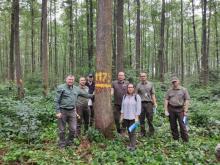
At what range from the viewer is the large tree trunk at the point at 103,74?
8.80 meters

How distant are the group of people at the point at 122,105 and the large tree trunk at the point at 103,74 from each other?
0.42m

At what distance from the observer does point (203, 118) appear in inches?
482

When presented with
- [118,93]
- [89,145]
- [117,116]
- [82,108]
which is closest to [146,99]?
[118,93]

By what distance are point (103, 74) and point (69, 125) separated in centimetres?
163

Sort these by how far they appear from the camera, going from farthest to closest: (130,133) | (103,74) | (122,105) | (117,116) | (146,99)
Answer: (146,99) → (117,116) → (103,74) → (122,105) → (130,133)

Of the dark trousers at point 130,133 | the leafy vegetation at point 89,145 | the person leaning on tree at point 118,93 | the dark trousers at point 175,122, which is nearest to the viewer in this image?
the leafy vegetation at point 89,145

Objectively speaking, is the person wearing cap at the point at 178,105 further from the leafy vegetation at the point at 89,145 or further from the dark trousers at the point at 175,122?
the leafy vegetation at the point at 89,145

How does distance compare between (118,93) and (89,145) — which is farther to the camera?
(118,93)

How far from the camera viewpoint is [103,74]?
8773 mm

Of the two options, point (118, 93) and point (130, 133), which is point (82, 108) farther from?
point (130, 133)

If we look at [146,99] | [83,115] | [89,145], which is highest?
[146,99]

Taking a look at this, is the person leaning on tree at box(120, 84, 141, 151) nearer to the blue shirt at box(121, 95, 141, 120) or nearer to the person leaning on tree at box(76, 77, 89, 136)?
the blue shirt at box(121, 95, 141, 120)

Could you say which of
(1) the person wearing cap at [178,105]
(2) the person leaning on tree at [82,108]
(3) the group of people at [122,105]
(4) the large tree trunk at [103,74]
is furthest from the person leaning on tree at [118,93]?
(1) the person wearing cap at [178,105]

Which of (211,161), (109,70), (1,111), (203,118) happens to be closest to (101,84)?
(109,70)
